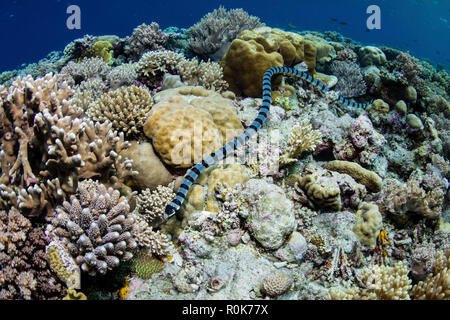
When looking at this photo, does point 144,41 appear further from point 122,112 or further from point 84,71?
point 122,112

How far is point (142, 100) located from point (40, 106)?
4.58 feet

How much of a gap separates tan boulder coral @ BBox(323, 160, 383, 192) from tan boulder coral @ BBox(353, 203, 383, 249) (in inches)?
28.1

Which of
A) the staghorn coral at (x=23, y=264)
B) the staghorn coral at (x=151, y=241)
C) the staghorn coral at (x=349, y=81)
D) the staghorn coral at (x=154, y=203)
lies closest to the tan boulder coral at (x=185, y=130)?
the staghorn coral at (x=154, y=203)

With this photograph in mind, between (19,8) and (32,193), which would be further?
(19,8)

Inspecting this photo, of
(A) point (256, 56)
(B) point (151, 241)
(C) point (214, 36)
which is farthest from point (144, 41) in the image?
(B) point (151, 241)

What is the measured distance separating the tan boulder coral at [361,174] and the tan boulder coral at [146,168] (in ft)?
8.63

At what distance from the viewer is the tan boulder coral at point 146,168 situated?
3.21 m

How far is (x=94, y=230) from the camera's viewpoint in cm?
197

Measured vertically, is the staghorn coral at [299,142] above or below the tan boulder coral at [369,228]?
above

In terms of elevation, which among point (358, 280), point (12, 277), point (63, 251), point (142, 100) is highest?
point (142, 100)

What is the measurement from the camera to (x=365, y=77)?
6719 mm

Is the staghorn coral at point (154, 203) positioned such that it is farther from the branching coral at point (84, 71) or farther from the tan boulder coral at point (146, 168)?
the branching coral at point (84, 71)
